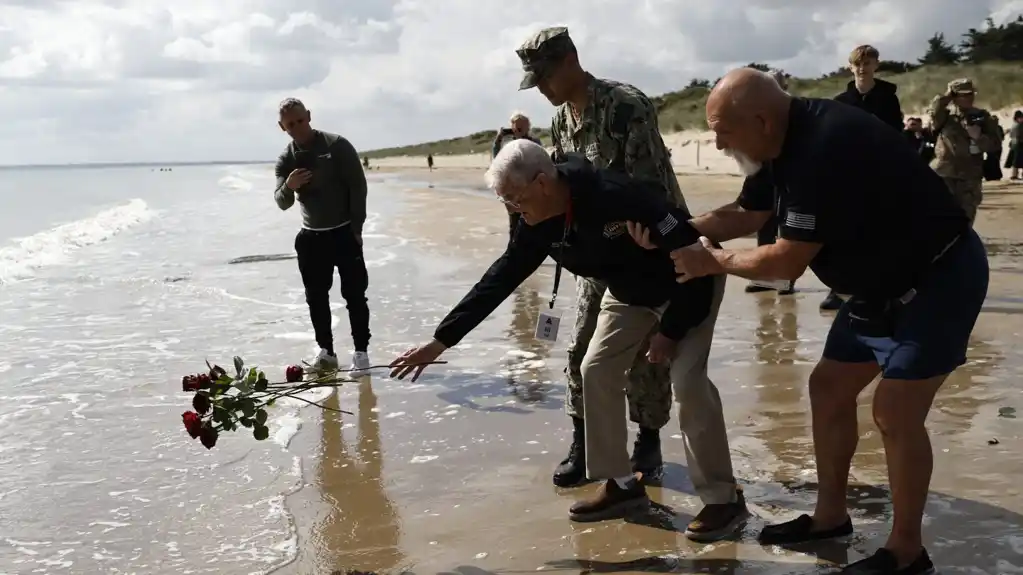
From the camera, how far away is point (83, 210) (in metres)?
34.2

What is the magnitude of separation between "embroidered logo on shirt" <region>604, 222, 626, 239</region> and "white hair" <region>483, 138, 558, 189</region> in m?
0.30

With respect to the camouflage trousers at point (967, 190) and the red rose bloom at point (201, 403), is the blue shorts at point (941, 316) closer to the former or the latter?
the red rose bloom at point (201, 403)

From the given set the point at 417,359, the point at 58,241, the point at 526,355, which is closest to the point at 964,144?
the point at 526,355

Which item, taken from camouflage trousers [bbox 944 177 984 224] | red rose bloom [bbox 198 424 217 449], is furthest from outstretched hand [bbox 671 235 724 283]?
camouflage trousers [bbox 944 177 984 224]

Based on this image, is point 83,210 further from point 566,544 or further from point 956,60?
point 956,60

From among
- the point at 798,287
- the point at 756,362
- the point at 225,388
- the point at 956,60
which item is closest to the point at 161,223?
the point at 798,287

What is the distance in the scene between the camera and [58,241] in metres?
20.5

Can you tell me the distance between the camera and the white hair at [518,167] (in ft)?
11.7

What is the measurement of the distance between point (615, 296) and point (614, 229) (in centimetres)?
33

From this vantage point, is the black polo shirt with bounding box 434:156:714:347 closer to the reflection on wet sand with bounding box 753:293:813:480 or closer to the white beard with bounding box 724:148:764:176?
the white beard with bounding box 724:148:764:176

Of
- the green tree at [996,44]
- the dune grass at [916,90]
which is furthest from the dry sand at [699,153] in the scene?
the green tree at [996,44]

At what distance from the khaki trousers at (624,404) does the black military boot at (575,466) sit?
0.50 m

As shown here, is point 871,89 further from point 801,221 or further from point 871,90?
point 801,221

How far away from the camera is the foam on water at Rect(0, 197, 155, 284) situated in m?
15.4
